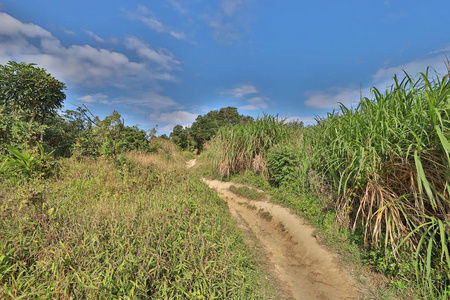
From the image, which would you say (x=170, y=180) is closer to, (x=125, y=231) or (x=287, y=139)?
(x=125, y=231)

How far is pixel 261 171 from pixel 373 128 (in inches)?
183

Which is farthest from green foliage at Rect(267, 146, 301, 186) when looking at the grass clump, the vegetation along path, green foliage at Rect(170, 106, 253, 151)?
green foliage at Rect(170, 106, 253, 151)

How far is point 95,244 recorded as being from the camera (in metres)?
2.60

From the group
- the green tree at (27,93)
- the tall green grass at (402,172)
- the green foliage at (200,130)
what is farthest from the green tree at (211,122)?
the tall green grass at (402,172)

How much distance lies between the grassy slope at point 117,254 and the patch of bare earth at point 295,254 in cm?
63

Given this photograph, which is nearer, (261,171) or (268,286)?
(268,286)

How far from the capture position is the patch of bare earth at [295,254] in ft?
9.48

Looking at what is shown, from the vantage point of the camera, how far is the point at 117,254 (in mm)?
2365

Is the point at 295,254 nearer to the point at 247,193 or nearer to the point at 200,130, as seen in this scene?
the point at 247,193

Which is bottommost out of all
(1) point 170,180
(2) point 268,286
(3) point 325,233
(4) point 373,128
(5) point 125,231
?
(2) point 268,286

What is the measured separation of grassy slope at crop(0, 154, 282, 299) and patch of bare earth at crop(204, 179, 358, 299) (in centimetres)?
63

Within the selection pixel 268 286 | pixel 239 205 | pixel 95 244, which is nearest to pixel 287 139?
pixel 239 205

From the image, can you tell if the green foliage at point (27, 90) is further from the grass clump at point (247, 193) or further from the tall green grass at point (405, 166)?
the tall green grass at point (405, 166)

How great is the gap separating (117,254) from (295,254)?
126 inches
